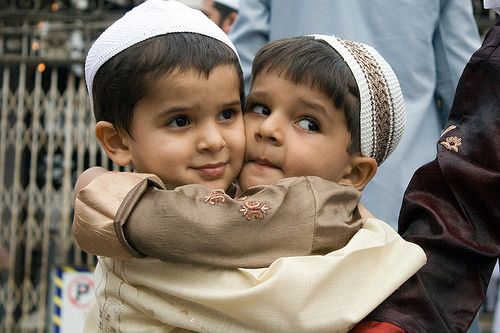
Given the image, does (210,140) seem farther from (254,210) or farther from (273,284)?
(273,284)

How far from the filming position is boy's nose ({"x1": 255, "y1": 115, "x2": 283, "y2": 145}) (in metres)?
2.12

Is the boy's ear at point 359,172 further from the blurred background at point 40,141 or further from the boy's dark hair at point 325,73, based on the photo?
the blurred background at point 40,141

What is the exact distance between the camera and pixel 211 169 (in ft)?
6.93

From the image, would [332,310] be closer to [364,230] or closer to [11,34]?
[364,230]

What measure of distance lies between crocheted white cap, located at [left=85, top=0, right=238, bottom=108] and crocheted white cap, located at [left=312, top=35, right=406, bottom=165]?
29 cm

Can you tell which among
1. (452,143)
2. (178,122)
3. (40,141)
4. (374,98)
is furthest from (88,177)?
(40,141)

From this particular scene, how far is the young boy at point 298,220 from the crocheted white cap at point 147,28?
182 millimetres

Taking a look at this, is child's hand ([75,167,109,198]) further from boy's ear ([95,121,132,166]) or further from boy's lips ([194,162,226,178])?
boy's lips ([194,162,226,178])

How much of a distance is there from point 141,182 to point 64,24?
4.57 metres

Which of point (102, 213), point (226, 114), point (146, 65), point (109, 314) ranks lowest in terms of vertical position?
point (109, 314)

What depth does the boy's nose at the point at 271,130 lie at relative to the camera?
2125 millimetres

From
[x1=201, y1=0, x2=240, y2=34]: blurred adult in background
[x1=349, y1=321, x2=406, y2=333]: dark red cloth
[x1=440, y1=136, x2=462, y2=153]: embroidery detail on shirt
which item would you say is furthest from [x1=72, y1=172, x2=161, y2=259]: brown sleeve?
[x1=201, y1=0, x2=240, y2=34]: blurred adult in background

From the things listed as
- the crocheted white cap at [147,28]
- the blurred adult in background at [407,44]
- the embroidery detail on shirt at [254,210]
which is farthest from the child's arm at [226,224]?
the blurred adult in background at [407,44]

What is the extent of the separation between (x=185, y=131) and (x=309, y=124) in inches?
11.4
